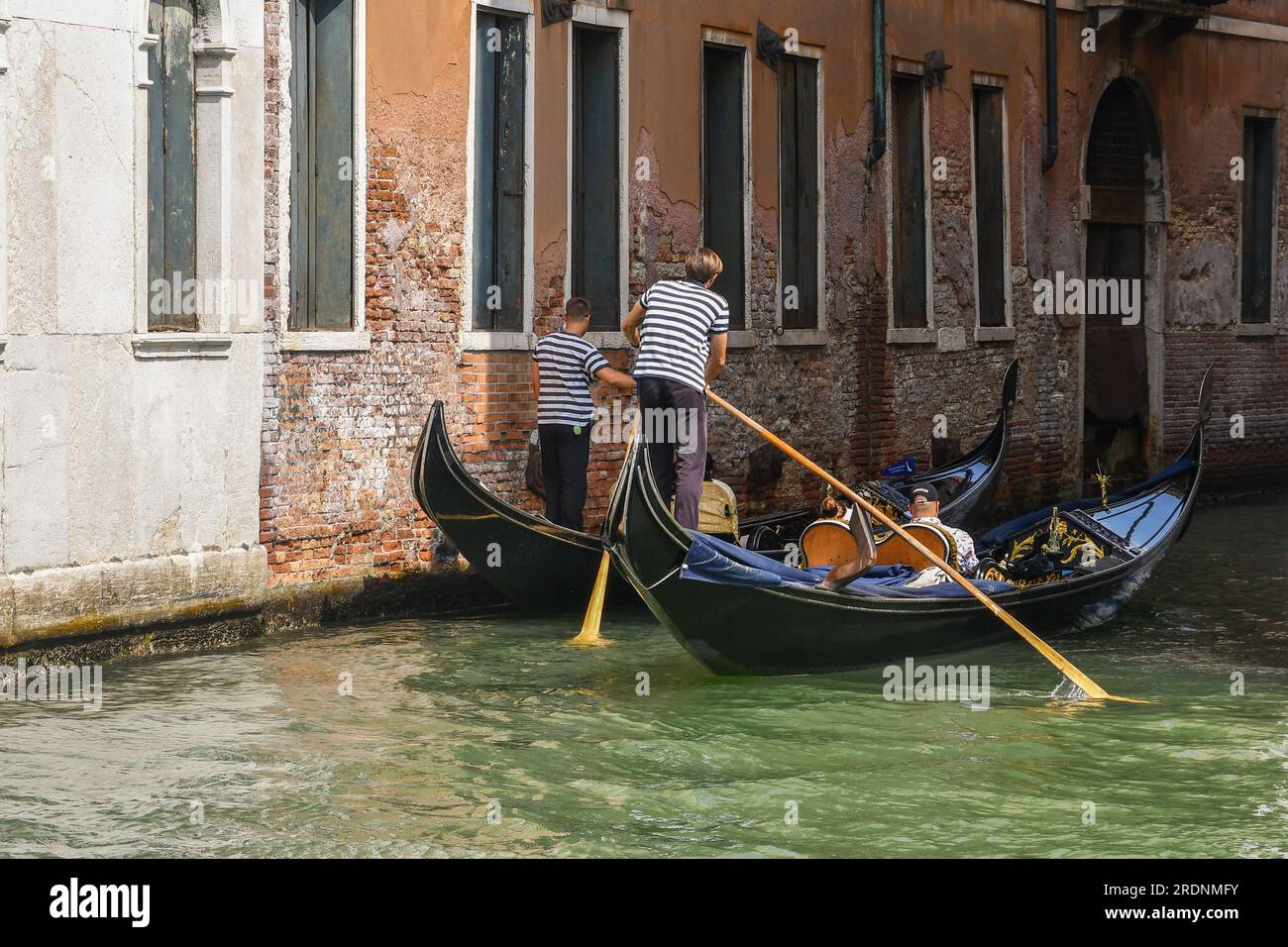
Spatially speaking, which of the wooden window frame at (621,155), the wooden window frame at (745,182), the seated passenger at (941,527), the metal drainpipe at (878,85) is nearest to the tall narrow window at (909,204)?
the metal drainpipe at (878,85)

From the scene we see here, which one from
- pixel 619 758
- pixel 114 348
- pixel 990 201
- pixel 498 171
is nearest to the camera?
pixel 619 758

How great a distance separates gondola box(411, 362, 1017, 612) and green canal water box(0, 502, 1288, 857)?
13.4 inches

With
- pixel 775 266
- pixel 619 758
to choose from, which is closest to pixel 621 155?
pixel 775 266

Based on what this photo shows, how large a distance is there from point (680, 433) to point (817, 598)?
1.51m

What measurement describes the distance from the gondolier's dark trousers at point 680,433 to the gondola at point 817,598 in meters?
1.10

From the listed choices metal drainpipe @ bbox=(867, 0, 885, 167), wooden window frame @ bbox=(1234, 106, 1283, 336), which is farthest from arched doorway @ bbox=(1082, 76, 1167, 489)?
metal drainpipe @ bbox=(867, 0, 885, 167)

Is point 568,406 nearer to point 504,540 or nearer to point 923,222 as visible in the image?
point 504,540

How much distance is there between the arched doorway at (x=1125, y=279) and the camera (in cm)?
1449

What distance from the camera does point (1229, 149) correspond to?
15422mm

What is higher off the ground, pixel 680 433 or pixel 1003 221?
pixel 1003 221

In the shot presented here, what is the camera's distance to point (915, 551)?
7.76 meters

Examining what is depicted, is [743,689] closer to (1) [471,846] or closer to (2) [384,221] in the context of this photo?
(1) [471,846]

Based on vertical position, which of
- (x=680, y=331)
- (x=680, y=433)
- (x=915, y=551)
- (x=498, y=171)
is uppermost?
(x=498, y=171)

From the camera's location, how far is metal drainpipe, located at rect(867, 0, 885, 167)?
472 inches
